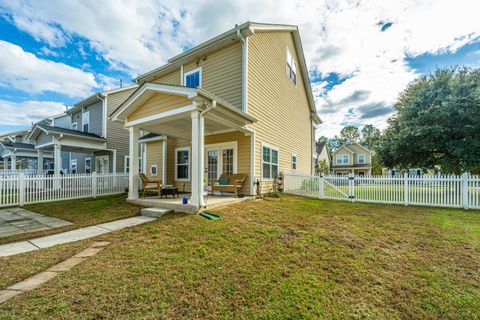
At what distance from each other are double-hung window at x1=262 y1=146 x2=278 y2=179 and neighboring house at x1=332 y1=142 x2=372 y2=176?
2683cm

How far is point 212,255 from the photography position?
3.47 m

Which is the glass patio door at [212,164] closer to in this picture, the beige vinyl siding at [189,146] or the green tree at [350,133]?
the beige vinyl siding at [189,146]

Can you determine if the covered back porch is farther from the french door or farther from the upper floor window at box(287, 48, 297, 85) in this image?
the upper floor window at box(287, 48, 297, 85)

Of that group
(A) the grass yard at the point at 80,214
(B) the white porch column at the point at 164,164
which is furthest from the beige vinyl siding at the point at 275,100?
(B) the white porch column at the point at 164,164

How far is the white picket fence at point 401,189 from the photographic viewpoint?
24.0 feet

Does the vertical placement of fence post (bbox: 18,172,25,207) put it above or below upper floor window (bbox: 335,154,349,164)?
below

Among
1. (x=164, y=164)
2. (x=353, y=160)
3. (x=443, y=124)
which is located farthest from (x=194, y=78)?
(x=353, y=160)

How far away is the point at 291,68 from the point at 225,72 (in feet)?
20.1

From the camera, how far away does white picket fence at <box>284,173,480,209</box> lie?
→ 7.30 m

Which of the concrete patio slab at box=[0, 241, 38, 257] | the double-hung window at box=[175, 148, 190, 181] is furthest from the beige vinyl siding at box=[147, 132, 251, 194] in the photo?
the concrete patio slab at box=[0, 241, 38, 257]

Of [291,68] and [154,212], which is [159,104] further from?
[291,68]

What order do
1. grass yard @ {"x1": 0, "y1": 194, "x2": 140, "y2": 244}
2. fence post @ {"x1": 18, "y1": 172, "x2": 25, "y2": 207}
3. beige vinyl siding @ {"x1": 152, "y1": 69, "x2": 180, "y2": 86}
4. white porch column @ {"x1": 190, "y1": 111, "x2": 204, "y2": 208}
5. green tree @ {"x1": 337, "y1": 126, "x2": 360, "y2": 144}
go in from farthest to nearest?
green tree @ {"x1": 337, "y1": 126, "x2": 360, "y2": 144} < beige vinyl siding @ {"x1": 152, "y1": 69, "x2": 180, "y2": 86} < fence post @ {"x1": 18, "y1": 172, "x2": 25, "y2": 207} < white porch column @ {"x1": 190, "y1": 111, "x2": 204, "y2": 208} < grass yard @ {"x1": 0, "y1": 194, "x2": 140, "y2": 244}

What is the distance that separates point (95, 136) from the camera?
48.3ft

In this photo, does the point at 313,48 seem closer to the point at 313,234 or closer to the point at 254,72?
the point at 254,72
